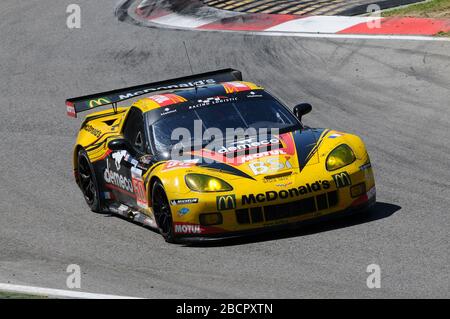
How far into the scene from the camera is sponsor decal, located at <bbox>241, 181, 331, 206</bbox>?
9391 millimetres

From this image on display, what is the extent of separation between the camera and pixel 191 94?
11.2 m

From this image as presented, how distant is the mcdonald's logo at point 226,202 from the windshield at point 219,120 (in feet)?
3.64

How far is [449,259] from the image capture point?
8445mm

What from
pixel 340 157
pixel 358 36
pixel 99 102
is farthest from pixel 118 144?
pixel 358 36

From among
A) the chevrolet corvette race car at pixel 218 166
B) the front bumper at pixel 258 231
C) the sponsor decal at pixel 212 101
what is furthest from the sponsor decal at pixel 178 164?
the sponsor decal at pixel 212 101

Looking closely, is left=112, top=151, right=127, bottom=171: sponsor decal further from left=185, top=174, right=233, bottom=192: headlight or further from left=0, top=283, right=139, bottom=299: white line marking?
left=0, top=283, right=139, bottom=299: white line marking

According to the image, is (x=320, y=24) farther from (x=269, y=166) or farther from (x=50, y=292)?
(x=50, y=292)

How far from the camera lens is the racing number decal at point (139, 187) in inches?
408

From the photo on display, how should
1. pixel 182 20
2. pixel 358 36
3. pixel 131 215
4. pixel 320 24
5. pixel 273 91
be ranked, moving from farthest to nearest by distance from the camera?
pixel 182 20 < pixel 320 24 < pixel 358 36 < pixel 273 91 < pixel 131 215

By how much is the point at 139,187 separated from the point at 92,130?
174cm

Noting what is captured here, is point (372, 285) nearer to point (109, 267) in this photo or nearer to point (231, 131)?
point (109, 267)

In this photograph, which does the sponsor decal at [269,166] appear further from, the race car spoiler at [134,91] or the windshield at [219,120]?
the race car spoiler at [134,91]

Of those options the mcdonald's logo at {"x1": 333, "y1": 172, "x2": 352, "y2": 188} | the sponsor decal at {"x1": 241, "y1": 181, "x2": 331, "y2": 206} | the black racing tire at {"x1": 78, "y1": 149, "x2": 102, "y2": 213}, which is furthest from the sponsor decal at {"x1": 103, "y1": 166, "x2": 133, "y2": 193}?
the mcdonald's logo at {"x1": 333, "y1": 172, "x2": 352, "y2": 188}

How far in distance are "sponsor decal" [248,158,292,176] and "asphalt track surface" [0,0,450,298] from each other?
581mm
